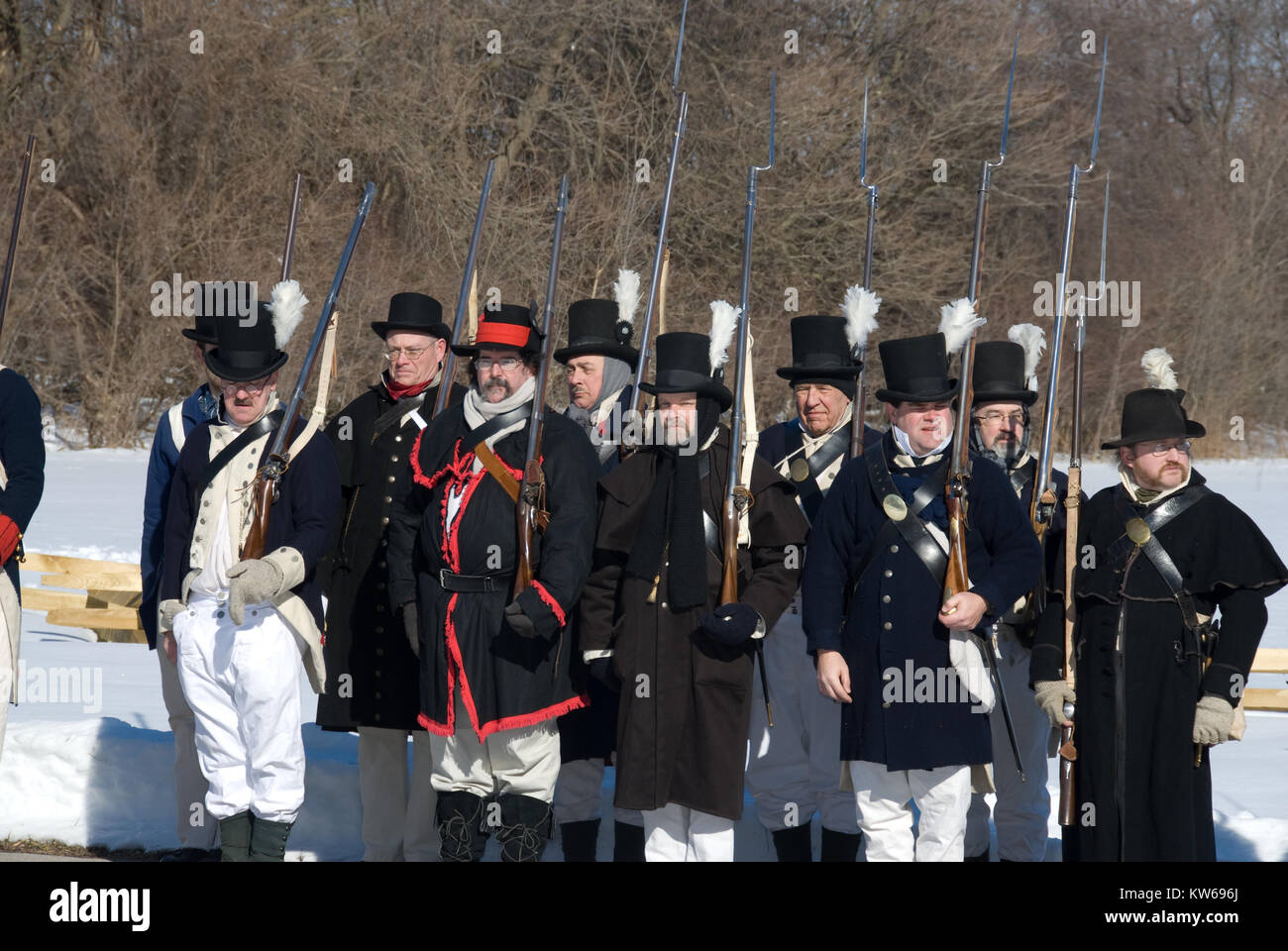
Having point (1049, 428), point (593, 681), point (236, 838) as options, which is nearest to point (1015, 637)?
point (1049, 428)

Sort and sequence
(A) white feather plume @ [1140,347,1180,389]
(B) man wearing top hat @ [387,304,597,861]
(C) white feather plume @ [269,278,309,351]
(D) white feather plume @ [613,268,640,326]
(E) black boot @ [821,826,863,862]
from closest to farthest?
(B) man wearing top hat @ [387,304,597,861] < (A) white feather plume @ [1140,347,1180,389] < (C) white feather plume @ [269,278,309,351] < (E) black boot @ [821,826,863,862] < (D) white feather plume @ [613,268,640,326]

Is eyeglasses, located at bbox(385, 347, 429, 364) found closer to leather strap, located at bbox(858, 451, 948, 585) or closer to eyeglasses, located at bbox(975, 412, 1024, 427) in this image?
leather strap, located at bbox(858, 451, 948, 585)

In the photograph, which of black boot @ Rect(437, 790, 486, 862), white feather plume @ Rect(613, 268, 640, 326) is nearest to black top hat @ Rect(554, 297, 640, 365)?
white feather plume @ Rect(613, 268, 640, 326)

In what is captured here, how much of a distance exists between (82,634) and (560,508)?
18.1 ft

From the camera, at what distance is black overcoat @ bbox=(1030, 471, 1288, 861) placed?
4664mm

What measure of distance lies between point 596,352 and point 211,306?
149cm

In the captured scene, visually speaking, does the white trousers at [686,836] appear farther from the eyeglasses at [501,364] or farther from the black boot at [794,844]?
the eyeglasses at [501,364]

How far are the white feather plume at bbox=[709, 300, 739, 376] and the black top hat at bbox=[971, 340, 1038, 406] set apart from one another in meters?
1.32

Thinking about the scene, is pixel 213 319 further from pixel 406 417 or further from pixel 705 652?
pixel 705 652

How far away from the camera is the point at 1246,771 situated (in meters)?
6.53

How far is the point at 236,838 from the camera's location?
4992 millimetres

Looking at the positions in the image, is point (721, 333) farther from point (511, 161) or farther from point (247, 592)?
point (511, 161)

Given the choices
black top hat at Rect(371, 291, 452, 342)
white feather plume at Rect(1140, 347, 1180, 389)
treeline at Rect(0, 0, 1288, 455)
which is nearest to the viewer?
white feather plume at Rect(1140, 347, 1180, 389)
